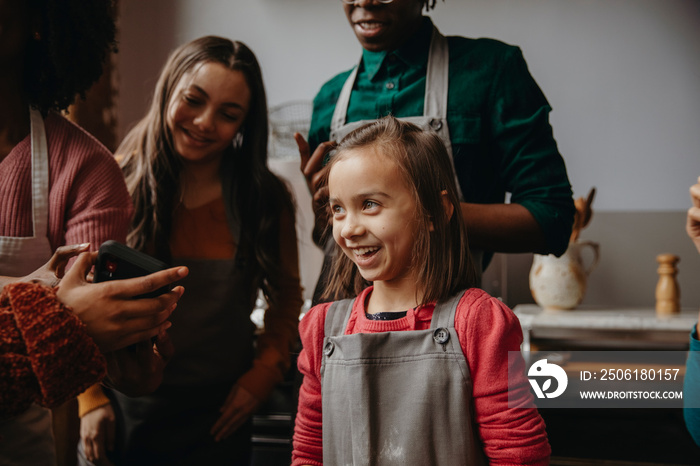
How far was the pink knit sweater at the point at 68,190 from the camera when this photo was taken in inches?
32.0

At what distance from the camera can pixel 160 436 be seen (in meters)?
1.18

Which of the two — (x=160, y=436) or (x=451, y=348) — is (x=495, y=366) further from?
(x=160, y=436)

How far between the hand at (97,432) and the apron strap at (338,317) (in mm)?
548

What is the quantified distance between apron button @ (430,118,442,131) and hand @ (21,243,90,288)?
0.57 metres

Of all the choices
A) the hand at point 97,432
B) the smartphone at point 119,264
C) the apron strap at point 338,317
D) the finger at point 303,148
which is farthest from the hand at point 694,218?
the hand at point 97,432

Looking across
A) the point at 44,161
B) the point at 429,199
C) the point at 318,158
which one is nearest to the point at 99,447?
the point at 44,161

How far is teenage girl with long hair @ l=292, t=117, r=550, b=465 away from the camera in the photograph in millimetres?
739

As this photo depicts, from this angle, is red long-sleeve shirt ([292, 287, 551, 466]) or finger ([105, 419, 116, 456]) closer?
red long-sleeve shirt ([292, 287, 551, 466])

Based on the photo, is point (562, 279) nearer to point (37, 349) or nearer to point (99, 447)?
point (99, 447)

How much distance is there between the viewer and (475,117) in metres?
0.99

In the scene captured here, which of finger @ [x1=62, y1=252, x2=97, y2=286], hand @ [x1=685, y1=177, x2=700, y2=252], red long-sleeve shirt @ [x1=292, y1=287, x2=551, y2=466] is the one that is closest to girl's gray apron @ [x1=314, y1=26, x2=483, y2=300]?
red long-sleeve shirt @ [x1=292, y1=287, x2=551, y2=466]

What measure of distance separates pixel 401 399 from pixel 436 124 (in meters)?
0.46

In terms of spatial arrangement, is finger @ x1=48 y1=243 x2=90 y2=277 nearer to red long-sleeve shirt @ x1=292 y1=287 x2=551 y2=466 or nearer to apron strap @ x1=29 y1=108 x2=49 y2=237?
apron strap @ x1=29 y1=108 x2=49 y2=237

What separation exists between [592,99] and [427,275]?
168 centimetres
